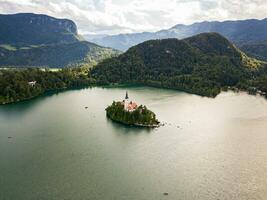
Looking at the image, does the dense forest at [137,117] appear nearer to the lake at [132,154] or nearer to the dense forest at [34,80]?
the lake at [132,154]

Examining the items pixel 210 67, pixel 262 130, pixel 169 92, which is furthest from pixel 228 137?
pixel 210 67

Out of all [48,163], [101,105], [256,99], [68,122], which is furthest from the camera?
[256,99]

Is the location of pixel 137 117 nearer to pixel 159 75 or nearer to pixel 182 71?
pixel 159 75

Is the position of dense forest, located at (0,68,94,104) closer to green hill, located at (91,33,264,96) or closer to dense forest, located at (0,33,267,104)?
dense forest, located at (0,33,267,104)

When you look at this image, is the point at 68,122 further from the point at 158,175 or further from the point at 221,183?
the point at 221,183

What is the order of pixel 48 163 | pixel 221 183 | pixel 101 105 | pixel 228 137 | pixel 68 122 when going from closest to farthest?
pixel 221 183 < pixel 48 163 < pixel 228 137 < pixel 68 122 < pixel 101 105
